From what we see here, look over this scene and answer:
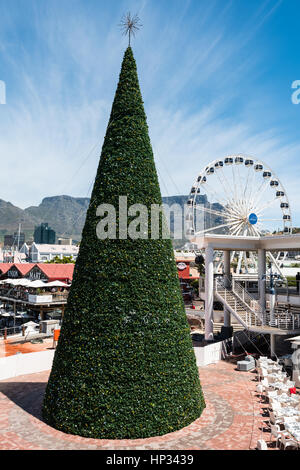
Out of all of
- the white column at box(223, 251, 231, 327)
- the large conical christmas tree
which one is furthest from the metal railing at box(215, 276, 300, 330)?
the large conical christmas tree

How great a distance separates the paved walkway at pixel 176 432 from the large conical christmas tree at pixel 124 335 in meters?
0.29

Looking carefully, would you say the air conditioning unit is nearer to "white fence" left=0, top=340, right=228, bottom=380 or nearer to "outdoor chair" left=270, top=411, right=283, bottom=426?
"white fence" left=0, top=340, right=228, bottom=380

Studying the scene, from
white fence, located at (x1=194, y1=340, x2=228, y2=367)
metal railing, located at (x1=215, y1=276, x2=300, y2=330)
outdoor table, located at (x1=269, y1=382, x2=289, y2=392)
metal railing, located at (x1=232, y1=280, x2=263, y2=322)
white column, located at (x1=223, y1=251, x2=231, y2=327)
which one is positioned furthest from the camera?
white column, located at (x1=223, y1=251, x2=231, y2=327)

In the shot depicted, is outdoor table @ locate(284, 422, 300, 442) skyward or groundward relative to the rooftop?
groundward

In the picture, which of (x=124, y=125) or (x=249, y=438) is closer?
(x=249, y=438)

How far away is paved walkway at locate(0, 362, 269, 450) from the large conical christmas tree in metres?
0.29

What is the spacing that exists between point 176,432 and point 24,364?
865 centimetres

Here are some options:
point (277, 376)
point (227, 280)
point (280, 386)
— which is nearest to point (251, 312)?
point (227, 280)

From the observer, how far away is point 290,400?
1144cm

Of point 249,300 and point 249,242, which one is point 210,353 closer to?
point 249,300

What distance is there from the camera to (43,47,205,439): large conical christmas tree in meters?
8.95
